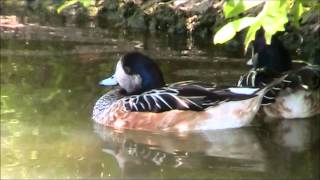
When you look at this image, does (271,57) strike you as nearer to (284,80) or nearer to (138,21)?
(284,80)

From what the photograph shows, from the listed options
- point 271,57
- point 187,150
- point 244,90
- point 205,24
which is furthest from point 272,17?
point 205,24

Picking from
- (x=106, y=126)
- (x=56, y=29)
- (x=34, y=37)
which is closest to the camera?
(x=106, y=126)

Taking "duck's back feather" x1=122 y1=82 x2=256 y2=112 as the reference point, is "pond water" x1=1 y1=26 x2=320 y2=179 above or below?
below

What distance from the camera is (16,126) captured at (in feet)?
21.2

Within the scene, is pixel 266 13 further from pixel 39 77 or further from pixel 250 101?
pixel 39 77

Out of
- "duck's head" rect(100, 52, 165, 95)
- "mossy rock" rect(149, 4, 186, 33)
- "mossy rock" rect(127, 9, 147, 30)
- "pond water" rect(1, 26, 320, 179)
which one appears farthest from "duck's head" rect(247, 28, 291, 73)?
"mossy rock" rect(127, 9, 147, 30)

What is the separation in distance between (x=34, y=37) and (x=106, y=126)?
5486mm

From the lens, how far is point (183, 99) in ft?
21.2

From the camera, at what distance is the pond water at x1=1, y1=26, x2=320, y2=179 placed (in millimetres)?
5375

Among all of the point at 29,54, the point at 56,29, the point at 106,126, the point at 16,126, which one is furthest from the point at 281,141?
the point at 56,29

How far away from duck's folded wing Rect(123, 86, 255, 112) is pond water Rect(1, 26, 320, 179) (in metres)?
0.26

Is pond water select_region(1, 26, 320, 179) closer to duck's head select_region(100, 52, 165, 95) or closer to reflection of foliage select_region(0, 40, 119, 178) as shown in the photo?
reflection of foliage select_region(0, 40, 119, 178)

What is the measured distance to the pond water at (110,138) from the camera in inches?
212

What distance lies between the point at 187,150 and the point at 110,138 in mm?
845
